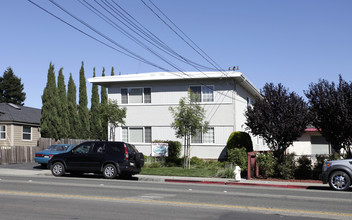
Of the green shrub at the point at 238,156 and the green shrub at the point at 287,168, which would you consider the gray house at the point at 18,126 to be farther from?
the green shrub at the point at 287,168

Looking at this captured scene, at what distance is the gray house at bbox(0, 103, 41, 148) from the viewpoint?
Result: 35781 millimetres

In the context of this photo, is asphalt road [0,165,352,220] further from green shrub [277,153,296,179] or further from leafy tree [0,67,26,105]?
leafy tree [0,67,26,105]

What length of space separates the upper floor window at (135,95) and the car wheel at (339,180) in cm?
1636

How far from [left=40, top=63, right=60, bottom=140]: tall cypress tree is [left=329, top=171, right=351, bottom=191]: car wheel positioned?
28.8m

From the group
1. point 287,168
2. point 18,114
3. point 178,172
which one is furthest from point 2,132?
point 287,168

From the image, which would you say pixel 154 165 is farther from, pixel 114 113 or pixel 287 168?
pixel 287 168

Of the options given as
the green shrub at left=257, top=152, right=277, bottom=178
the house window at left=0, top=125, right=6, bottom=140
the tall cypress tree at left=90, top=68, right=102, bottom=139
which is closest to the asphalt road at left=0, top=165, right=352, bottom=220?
the green shrub at left=257, top=152, right=277, bottom=178

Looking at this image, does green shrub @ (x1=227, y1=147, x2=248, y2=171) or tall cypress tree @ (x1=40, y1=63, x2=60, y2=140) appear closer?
green shrub @ (x1=227, y1=147, x2=248, y2=171)

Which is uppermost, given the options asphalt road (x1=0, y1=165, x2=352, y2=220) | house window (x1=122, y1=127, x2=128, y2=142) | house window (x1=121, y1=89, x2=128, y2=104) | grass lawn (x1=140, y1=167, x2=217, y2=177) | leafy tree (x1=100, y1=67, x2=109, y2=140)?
house window (x1=121, y1=89, x2=128, y2=104)

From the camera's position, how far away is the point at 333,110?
18859mm

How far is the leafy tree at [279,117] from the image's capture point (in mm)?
19859

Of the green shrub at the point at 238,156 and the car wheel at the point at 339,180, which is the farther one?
the green shrub at the point at 238,156

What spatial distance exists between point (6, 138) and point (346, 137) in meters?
28.5

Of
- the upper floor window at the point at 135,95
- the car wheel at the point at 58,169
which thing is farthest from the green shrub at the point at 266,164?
the upper floor window at the point at 135,95
